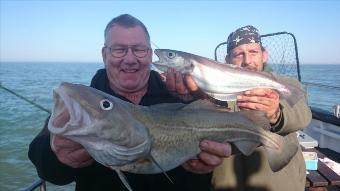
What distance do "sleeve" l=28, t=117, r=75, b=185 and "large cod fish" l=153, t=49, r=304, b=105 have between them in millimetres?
1735

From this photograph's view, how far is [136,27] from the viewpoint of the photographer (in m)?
3.88

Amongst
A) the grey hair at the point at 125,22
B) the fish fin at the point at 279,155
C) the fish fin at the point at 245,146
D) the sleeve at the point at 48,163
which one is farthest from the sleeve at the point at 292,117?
the sleeve at the point at 48,163

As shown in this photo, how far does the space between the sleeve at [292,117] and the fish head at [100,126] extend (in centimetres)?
185

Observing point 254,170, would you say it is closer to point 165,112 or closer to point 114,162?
point 165,112

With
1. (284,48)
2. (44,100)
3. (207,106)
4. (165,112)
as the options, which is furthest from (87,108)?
(44,100)

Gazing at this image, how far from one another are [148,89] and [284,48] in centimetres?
450

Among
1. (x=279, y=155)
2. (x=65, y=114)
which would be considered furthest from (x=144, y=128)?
(x=279, y=155)

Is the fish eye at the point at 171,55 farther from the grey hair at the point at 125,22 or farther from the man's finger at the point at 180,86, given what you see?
the grey hair at the point at 125,22

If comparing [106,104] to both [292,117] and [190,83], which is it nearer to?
[190,83]

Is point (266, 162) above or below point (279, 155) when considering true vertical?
below

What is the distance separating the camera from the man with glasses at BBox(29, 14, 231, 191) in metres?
2.90

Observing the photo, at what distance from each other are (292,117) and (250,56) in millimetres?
1412

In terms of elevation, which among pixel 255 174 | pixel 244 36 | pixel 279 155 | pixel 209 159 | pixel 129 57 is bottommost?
pixel 255 174

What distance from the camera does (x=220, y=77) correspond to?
173 inches
